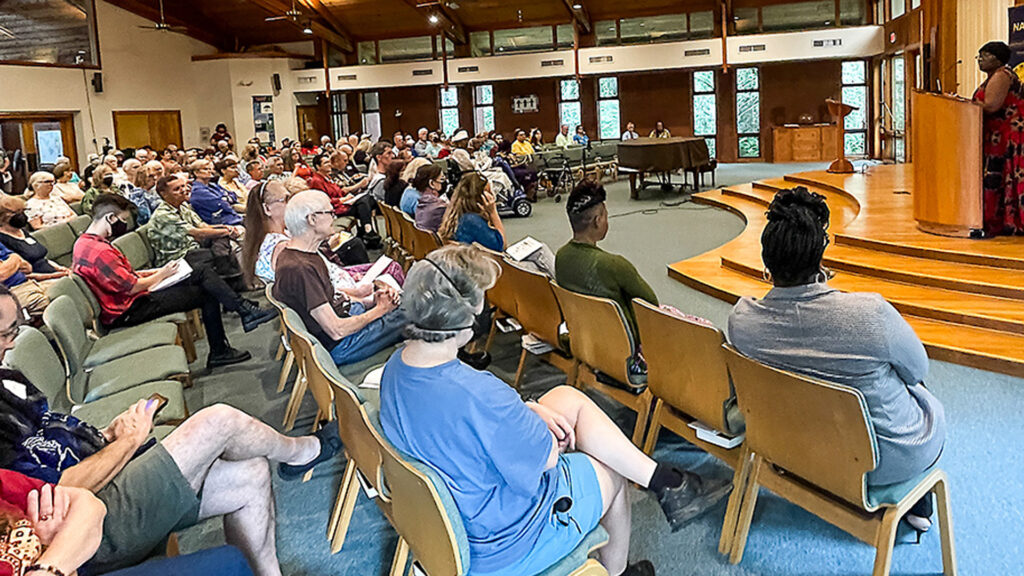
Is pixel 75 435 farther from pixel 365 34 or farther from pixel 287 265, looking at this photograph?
pixel 365 34

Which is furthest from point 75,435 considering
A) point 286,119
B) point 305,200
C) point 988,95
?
point 286,119

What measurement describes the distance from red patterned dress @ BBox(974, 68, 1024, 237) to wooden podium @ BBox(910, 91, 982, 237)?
0.36 ft

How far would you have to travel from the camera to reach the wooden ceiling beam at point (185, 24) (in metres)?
18.3

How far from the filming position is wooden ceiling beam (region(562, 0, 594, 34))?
18234 millimetres

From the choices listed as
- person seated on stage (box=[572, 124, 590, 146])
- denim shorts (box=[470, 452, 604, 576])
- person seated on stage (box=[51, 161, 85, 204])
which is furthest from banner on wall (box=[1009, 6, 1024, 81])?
person seated on stage (box=[572, 124, 590, 146])

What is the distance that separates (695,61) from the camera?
18.1m

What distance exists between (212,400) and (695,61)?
16021mm

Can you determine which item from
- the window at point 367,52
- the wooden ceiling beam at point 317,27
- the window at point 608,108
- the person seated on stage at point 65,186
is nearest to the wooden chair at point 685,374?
the person seated on stage at point 65,186

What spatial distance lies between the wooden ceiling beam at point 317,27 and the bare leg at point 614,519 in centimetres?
1803

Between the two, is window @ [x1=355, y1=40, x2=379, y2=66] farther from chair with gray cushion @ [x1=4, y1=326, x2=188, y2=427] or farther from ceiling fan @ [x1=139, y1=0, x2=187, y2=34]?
chair with gray cushion @ [x1=4, y1=326, x2=188, y2=427]

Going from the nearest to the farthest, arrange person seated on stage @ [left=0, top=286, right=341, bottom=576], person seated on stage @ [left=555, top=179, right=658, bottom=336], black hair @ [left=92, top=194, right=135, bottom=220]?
person seated on stage @ [left=0, top=286, right=341, bottom=576] → person seated on stage @ [left=555, top=179, right=658, bottom=336] → black hair @ [left=92, top=194, right=135, bottom=220]

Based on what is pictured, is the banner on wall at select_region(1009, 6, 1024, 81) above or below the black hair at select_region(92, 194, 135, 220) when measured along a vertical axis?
above

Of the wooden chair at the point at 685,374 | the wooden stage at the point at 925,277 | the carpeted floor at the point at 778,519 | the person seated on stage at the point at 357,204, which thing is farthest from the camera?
the person seated on stage at the point at 357,204

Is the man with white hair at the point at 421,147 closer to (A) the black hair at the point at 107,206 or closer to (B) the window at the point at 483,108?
(B) the window at the point at 483,108
